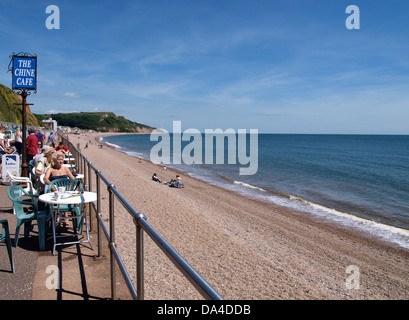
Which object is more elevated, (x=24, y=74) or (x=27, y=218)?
(x=24, y=74)

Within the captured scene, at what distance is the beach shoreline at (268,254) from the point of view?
628 cm

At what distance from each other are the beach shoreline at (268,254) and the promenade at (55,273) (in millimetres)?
1436

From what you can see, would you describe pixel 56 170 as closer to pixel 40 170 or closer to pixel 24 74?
pixel 40 170

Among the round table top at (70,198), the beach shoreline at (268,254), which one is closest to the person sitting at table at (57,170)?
the round table top at (70,198)

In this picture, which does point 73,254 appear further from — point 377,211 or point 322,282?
point 377,211

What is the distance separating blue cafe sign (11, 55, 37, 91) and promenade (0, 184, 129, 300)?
5135 millimetres

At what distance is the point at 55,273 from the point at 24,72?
264 inches

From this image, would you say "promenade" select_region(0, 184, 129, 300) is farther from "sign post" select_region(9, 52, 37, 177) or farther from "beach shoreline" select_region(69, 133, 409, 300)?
"sign post" select_region(9, 52, 37, 177)

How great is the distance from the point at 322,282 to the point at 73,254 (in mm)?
5586

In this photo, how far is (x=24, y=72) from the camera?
8.34 metres

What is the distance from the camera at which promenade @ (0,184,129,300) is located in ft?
10.6

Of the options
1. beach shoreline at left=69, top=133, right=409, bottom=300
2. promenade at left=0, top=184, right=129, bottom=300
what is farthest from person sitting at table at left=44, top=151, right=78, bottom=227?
beach shoreline at left=69, top=133, right=409, bottom=300

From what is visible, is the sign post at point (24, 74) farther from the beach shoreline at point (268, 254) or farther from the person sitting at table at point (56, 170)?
the beach shoreline at point (268, 254)

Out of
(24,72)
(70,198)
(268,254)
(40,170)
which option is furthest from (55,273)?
(24,72)
